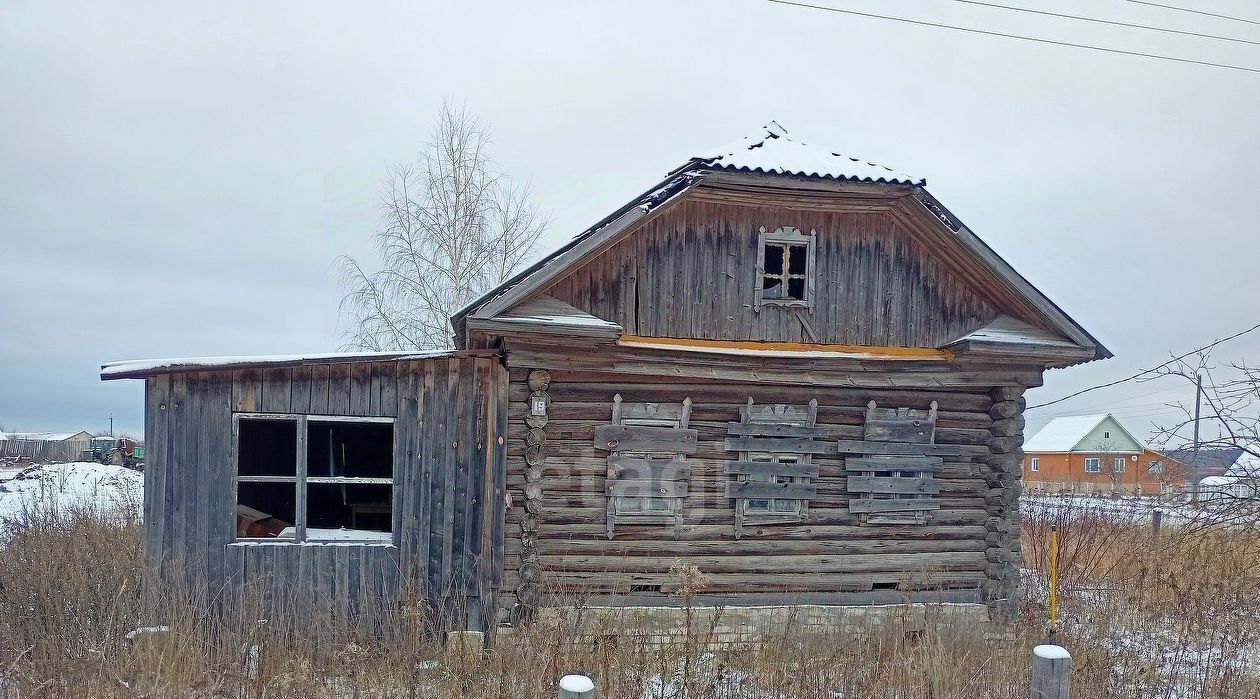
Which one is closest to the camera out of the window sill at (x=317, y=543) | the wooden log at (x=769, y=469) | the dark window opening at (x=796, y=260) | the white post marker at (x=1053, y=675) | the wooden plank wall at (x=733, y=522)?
the white post marker at (x=1053, y=675)

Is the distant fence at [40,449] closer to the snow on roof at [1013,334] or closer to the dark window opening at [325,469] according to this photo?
the dark window opening at [325,469]

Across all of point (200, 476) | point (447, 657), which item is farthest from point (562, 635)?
point (200, 476)

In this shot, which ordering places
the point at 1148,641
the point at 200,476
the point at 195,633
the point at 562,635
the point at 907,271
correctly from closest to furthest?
1. the point at 562,635
2. the point at 195,633
3. the point at 200,476
4. the point at 1148,641
5. the point at 907,271

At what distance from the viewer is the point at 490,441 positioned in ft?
28.4

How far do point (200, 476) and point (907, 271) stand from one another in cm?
866

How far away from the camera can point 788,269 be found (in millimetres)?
9555

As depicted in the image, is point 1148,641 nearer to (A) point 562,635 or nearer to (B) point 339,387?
(A) point 562,635

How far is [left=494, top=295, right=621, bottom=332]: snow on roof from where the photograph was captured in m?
8.24

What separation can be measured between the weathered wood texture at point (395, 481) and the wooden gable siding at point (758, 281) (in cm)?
183

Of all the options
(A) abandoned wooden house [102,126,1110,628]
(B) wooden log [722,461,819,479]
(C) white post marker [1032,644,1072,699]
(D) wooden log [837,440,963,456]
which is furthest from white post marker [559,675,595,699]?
(D) wooden log [837,440,963,456]

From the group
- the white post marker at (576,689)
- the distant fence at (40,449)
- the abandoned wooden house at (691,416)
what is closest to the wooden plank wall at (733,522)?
the abandoned wooden house at (691,416)

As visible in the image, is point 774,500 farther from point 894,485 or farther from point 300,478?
point 300,478

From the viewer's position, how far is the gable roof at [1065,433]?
5369 cm

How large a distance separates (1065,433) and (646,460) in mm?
56952
